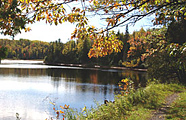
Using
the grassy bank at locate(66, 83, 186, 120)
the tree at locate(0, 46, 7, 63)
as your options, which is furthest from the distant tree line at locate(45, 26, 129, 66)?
the tree at locate(0, 46, 7, 63)

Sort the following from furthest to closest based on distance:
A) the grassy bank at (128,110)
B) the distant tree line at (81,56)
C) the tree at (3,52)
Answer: the distant tree line at (81,56) < the grassy bank at (128,110) < the tree at (3,52)

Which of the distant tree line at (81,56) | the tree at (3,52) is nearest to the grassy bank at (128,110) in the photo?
the tree at (3,52)

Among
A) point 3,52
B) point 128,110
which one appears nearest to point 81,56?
point 128,110

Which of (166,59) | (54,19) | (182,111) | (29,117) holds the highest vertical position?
(54,19)

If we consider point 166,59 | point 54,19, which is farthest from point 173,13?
point 166,59

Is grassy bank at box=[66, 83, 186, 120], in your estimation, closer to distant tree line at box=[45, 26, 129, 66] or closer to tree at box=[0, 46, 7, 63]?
tree at box=[0, 46, 7, 63]

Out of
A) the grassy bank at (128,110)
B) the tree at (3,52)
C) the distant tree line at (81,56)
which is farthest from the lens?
the distant tree line at (81,56)

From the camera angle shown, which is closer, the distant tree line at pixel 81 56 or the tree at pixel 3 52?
the tree at pixel 3 52

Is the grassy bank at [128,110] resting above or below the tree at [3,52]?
below

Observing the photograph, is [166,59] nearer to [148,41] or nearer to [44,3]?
[148,41]

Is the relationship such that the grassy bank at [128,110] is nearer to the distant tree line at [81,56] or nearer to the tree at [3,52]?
the tree at [3,52]

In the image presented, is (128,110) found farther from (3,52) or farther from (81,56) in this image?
(81,56)

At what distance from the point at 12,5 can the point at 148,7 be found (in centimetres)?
339

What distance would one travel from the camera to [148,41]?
45.1 feet
